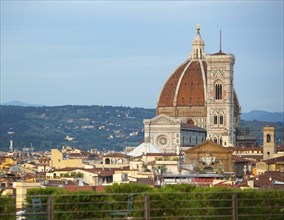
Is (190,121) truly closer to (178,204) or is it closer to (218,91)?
(218,91)

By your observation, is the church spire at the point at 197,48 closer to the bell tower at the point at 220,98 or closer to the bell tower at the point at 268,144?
the bell tower at the point at 220,98

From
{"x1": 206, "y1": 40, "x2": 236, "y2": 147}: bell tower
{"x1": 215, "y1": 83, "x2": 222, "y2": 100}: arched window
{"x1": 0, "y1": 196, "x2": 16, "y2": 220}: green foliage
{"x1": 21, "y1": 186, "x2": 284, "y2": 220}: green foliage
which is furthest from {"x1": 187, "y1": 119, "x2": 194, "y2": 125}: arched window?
{"x1": 0, "y1": 196, "x2": 16, "y2": 220}: green foliage

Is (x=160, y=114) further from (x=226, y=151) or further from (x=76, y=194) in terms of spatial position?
(x=76, y=194)

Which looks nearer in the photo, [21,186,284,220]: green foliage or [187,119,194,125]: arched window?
[21,186,284,220]: green foliage

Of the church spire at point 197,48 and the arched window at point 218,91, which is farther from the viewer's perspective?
the church spire at point 197,48

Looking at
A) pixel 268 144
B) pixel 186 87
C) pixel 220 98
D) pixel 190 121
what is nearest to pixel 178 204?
pixel 268 144

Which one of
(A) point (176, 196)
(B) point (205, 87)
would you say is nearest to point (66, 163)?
(B) point (205, 87)

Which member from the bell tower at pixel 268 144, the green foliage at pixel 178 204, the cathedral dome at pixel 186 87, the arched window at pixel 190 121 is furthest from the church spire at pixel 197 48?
the green foliage at pixel 178 204

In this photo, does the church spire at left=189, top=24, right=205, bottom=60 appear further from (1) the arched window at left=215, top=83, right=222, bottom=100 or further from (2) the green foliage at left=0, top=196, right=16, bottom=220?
(2) the green foliage at left=0, top=196, right=16, bottom=220
